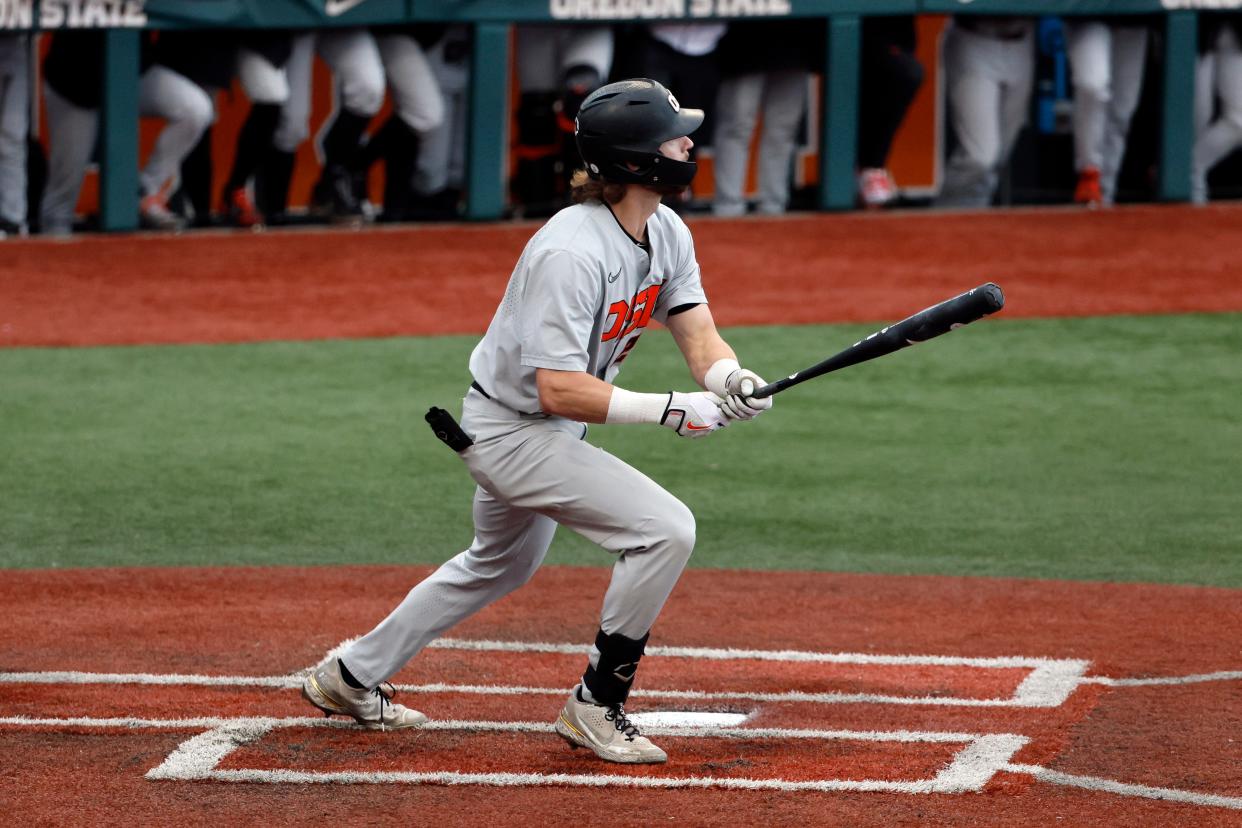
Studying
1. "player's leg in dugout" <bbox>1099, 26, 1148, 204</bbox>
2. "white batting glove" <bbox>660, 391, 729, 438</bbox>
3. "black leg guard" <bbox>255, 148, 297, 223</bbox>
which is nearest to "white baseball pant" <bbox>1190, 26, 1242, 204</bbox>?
"player's leg in dugout" <bbox>1099, 26, 1148, 204</bbox>

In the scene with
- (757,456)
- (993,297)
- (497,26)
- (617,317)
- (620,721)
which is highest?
(497,26)

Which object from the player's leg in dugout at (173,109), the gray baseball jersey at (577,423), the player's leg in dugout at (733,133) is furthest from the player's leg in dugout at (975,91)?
the gray baseball jersey at (577,423)

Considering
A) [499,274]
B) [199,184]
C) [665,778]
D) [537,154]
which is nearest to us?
[665,778]

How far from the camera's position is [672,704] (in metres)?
5.14

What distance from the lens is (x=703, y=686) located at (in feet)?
17.5

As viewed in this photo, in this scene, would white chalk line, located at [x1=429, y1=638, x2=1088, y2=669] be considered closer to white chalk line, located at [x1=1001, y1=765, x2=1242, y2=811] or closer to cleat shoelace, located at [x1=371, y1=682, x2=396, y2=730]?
cleat shoelace, located at [x1=371, y1=682, x2=396, y2=730]

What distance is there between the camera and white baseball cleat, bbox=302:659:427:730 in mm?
4777

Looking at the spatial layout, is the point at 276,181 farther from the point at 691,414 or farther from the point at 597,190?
the point at 691,414

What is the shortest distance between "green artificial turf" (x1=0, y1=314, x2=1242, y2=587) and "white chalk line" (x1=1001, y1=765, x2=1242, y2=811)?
8.07 ft

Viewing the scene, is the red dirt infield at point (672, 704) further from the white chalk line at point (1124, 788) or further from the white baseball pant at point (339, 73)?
the white baseball pant at point (339, 73)

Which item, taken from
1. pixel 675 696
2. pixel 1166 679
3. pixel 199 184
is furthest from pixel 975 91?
pixel 675 696

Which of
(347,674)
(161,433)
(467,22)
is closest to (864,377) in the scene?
(161,433)

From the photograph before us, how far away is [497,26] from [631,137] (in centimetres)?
858

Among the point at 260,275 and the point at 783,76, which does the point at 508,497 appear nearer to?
the point at 260,275
